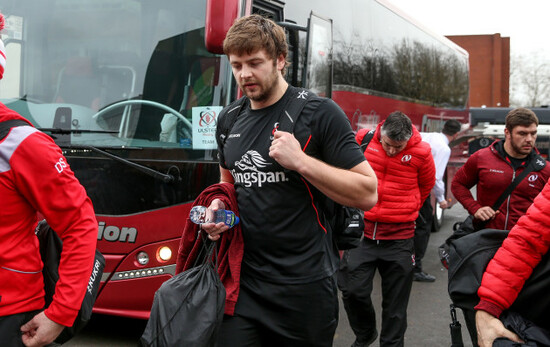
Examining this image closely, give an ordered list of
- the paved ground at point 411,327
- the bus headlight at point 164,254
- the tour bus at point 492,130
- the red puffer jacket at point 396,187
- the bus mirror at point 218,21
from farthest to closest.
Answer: the tour bus at point 492,130, the paved ground at point 411,327, the red puffer jacket at point 396,187, the bus headlight at point 164,254, the bus mirror at point 218,21

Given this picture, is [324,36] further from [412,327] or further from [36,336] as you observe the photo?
[36,336]

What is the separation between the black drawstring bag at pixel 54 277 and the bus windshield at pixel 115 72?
2.30 metres

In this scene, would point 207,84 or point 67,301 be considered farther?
point 207,84

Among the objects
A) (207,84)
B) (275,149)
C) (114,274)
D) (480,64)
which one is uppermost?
(480,64)

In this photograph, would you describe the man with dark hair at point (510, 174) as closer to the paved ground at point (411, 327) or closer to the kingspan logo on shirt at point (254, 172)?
the paved ground at point (411, 327)

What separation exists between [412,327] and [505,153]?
6.59 feet

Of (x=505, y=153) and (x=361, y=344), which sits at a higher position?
(x=505, y=153)

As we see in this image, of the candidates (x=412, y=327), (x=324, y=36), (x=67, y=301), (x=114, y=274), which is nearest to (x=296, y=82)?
(x=324, y=36)

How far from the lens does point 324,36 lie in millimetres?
5598

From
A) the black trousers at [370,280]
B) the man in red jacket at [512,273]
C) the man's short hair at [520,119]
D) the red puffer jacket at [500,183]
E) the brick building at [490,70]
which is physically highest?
the brick building at [490,70]

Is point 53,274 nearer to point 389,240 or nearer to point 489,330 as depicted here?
point 489,330

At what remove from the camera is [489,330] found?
6.79ft

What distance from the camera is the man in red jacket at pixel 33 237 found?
6.98 feet

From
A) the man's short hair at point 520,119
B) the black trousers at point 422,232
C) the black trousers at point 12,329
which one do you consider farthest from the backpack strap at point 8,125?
the black trousers at point 422,232
